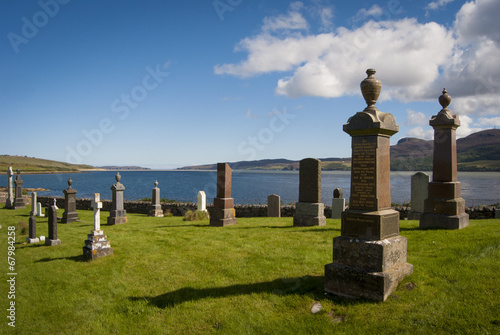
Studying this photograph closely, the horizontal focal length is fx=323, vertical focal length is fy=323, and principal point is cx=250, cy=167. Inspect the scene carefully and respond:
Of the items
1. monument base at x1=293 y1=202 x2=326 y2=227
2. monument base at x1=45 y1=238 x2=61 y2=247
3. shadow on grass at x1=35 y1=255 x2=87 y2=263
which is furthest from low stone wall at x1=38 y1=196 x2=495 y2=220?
shadow on grass at x1=35 y1=255 x2=87 y2=263

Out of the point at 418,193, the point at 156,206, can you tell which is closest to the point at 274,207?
the point at 156,206

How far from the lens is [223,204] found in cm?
1377

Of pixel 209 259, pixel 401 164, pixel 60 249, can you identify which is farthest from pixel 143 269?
pixel 401 164

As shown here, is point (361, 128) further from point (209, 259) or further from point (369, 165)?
point (209, 259)

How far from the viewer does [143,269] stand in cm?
783

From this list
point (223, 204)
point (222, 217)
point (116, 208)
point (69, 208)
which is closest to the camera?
point (222, 217)

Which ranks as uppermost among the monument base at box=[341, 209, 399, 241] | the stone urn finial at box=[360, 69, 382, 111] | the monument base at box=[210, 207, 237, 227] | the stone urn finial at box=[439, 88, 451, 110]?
the stone urn finial at box=[439, 88, 451, 110]

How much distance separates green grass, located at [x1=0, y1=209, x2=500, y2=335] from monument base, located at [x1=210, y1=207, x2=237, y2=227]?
12.0 ft

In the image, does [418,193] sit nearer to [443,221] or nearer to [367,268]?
[443,221]

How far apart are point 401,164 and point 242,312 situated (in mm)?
146530

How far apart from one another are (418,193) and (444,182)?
3.65 meters

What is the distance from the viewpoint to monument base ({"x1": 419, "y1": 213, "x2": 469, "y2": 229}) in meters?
8.86

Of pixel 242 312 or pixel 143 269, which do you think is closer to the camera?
pixel 242 312

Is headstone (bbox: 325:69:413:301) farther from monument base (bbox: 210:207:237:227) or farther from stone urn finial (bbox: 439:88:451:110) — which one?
monument base (bbox: 210:207:237:227)
